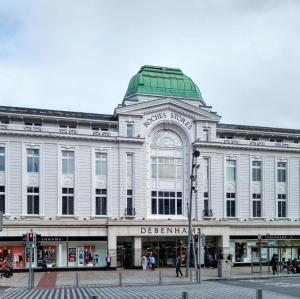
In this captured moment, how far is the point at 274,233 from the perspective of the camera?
198ft

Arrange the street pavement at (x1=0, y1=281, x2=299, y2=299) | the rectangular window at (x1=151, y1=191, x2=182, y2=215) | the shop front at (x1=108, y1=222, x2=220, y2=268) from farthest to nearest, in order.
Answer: the rectangular window at (x1=151, y1=191, x2=182, y2=215), the shop front at (x1=108, y1=222, x2=220, y2=268), the street pavement at (x1=0, y1=281, x2=299, y2=299)

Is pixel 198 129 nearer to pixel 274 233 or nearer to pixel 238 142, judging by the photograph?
pixel 238 142

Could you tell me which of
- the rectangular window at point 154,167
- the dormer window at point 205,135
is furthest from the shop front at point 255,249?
the dormer window at point 205,135

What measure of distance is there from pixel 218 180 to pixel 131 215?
9866 mm

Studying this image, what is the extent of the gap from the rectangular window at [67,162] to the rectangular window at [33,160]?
7.88 ft

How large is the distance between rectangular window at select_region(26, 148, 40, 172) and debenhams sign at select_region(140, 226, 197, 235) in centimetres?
1122

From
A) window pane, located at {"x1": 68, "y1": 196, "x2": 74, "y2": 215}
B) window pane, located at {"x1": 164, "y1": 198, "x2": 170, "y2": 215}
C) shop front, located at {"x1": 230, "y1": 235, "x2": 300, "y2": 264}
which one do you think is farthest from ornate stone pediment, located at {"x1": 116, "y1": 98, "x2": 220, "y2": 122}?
shop front, located at {"x1": 230, "y1": 235, "x2": 300, "y2": 264}

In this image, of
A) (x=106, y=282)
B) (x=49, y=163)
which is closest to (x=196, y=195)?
(x=49, y=163)

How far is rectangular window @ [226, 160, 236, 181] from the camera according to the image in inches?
2354

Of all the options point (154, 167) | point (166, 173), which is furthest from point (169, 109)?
point (166, 173)

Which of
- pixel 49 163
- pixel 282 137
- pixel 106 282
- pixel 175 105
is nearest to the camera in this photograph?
pixel 106 282

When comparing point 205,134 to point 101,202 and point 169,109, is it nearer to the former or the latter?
point 169,109

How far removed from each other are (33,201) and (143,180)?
415 inches

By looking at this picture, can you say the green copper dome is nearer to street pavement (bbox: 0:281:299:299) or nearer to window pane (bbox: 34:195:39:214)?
window pane (bbox: 34:195:39:214)
